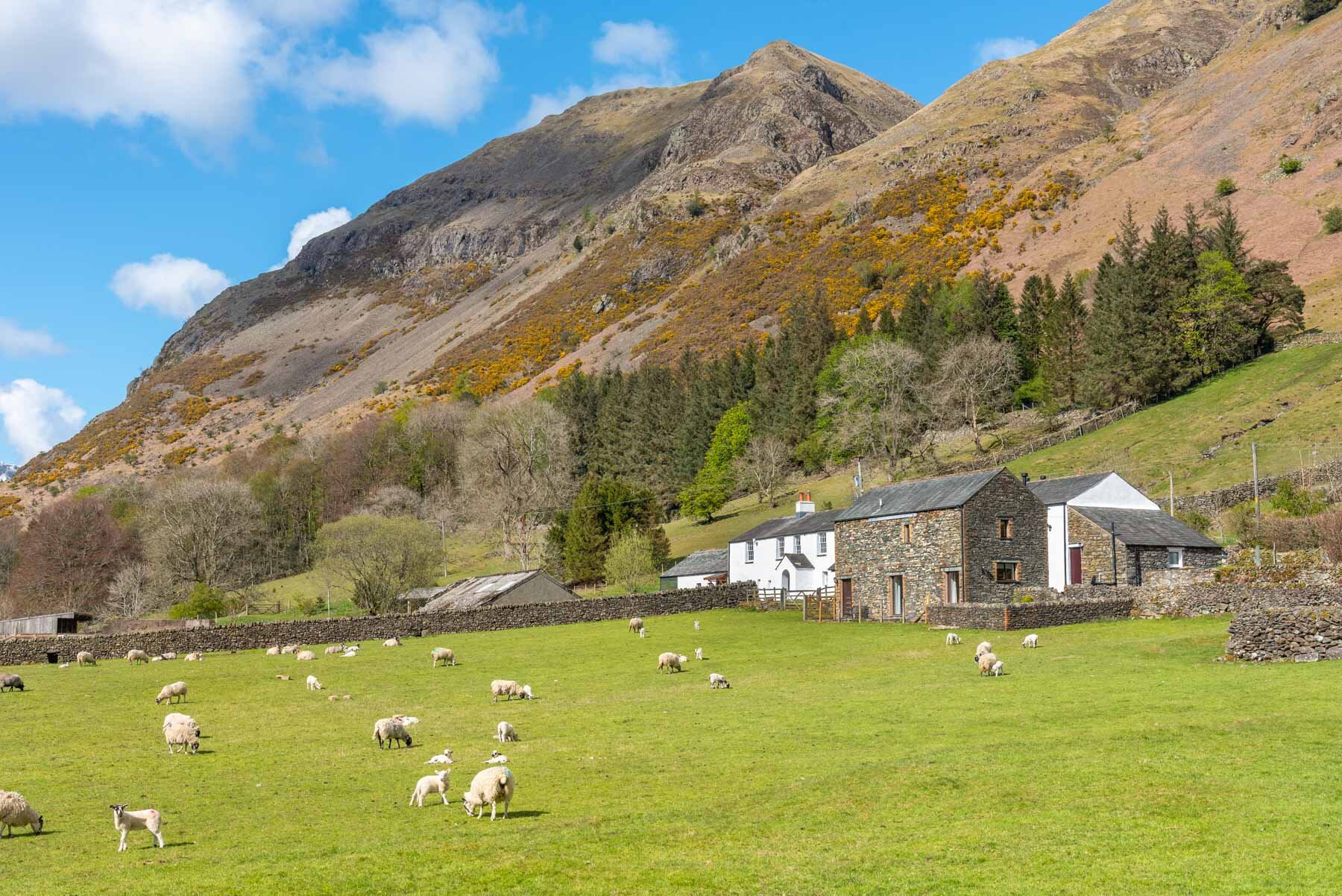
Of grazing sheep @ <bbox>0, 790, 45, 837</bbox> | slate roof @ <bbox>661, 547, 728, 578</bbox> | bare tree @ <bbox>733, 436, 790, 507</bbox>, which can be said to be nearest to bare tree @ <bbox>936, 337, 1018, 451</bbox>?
bare tree @ <bbox>733, 436, 790, 507</bbox>

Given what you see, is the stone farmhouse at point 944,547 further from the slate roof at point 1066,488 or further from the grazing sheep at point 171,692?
the grazing sheep at point 171,692

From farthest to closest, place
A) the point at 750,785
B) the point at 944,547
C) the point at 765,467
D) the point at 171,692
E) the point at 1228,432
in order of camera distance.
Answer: the point at 765,467 → the point at 1228,432 → the point at 944,547 → the point at 171,692 → the point at 750,785

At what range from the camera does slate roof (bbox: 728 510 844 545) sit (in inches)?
2630

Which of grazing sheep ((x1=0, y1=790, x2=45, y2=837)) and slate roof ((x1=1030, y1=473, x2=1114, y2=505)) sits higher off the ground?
slate roof ((x1=1030, y1=473, x2=1114, y2=505))

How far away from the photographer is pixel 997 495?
5278 cm

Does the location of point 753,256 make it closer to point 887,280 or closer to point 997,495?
point 887,280

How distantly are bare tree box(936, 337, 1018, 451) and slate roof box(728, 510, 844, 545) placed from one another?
85.4 ft

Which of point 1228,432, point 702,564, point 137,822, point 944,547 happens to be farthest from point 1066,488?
point 137,822

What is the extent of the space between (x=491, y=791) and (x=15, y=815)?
7.26 m

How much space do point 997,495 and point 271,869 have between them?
4455cm

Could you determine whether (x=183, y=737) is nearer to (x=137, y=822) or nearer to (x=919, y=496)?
(x=137, y=822)

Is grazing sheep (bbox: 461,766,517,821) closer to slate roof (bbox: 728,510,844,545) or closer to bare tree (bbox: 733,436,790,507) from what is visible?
slate roof (bbox: 728,510,844,545)

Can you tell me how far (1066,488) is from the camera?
5584 cm

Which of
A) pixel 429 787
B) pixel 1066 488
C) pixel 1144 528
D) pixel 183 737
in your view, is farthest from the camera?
pixel 1066 488
